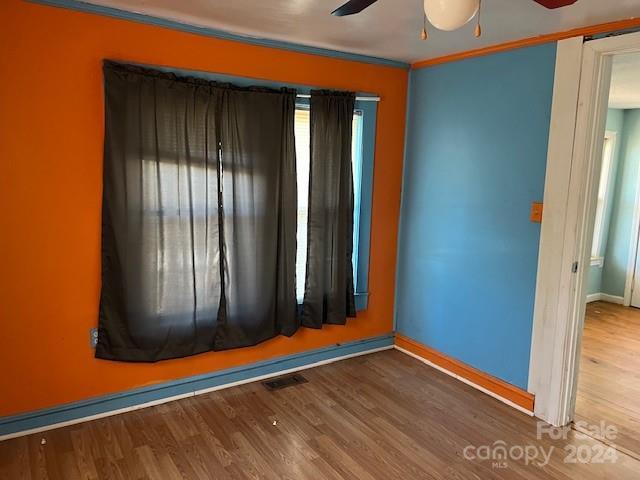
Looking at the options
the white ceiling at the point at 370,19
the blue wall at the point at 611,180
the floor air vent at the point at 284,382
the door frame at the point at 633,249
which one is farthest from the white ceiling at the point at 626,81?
the floor air vent at the point at 284,382

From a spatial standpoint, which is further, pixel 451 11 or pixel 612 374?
pixel 612 374

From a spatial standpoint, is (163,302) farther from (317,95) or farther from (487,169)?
(487,169)

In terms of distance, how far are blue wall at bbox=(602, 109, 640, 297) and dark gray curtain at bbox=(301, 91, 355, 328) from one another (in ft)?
12.0

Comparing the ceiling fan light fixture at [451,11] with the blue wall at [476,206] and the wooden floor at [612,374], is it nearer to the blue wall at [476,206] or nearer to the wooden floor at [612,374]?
the blue wall at [476,206]

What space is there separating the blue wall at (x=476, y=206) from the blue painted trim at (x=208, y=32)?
0.52 meters

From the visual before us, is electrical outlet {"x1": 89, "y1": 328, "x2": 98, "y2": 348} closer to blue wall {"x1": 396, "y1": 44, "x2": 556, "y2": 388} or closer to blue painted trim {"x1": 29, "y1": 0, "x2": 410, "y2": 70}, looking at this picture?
blue painted trim {"x1": 29, "y1": 0, "x2": 410, "y2": 70}

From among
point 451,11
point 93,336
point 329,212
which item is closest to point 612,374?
point 329,212

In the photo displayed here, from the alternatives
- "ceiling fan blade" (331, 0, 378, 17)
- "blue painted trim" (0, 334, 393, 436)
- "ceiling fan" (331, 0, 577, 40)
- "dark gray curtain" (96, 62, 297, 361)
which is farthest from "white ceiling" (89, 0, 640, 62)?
"blue painted trim" (0, 334, 393, 436)

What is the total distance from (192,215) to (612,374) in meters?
3.25

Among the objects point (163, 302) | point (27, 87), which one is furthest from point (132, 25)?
point (163, 302)

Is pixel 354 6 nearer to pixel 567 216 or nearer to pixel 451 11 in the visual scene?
pixel 451 11

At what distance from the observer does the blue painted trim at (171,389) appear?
2.53 m

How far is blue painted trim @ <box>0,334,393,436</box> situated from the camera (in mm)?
2529

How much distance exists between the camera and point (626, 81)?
380 centimetres
